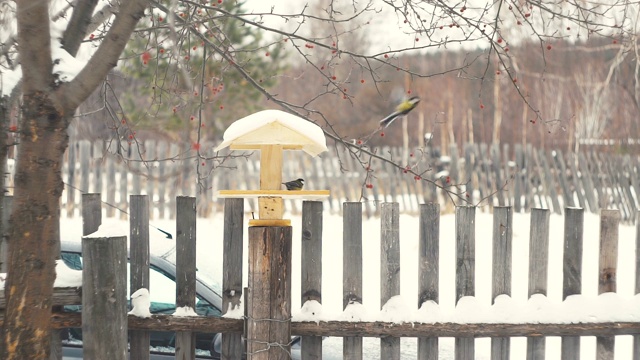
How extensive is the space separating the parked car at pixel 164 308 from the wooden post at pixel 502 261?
1238mm

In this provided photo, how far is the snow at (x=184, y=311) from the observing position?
149 inches

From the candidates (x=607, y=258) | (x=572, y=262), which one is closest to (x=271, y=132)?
(x=572, y=262)

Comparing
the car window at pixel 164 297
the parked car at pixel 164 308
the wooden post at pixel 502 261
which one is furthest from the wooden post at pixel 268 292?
the wooden post at pixel 502 261

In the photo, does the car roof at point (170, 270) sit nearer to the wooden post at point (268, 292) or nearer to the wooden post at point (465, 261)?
the wooden post at point (268, 292)

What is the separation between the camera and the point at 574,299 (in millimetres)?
3836

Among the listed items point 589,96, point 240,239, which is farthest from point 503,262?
point 589,96

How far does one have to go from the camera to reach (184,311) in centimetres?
381

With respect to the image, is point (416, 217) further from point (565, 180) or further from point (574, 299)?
point (574, 299)

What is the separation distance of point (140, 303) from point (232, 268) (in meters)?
0.49

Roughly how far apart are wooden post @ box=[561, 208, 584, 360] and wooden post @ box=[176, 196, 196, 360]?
1901mm

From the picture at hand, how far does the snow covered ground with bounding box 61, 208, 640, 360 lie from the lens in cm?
380

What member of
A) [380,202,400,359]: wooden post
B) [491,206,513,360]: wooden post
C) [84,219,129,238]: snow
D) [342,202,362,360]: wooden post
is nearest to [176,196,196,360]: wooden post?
[84,219,129,238]: snow

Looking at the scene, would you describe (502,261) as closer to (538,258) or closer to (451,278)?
(538,258)

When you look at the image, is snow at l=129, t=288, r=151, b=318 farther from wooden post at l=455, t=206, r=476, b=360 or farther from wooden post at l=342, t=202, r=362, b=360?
wooden post at l=455, t=206, r=476, b=360
